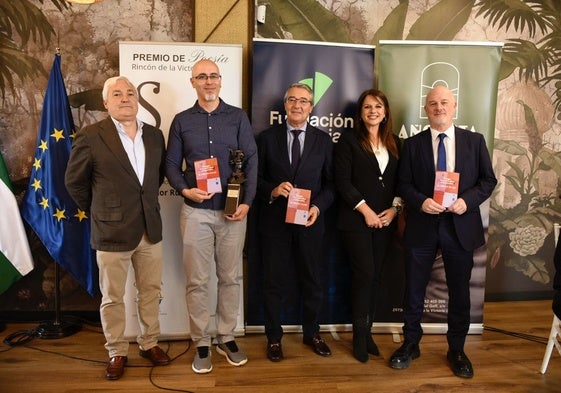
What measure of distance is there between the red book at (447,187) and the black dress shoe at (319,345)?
124cm

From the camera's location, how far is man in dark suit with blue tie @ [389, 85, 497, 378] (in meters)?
2.59

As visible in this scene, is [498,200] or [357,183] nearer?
[357,183]

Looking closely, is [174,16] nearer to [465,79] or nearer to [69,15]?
[69,15]

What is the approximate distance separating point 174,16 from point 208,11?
298mm

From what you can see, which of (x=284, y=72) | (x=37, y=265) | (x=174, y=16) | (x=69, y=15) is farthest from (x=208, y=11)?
(x=37, y=265)

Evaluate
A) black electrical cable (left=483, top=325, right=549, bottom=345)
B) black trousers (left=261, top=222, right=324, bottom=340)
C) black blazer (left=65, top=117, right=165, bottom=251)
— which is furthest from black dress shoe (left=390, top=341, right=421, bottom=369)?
black blazer (left=65, top=117, right=165, bottom=251)

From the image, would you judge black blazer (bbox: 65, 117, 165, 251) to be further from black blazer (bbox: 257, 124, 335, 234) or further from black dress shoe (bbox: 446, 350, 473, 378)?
black dress shoe (bbox: 446, 350, 473, 378)

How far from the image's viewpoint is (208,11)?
3193 mm

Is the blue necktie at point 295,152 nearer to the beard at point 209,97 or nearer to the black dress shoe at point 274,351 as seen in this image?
the beard at point 209,97

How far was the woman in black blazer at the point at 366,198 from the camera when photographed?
2.72 meters

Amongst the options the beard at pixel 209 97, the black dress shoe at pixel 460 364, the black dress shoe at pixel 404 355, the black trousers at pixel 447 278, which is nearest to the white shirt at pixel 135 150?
the beard at pixel 209 97

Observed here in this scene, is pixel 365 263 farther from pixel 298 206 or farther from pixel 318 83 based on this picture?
pixel 318 83

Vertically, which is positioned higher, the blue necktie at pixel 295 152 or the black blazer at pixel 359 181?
the blue necktie at pixel 295 152

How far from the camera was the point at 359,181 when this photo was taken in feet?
9.00
